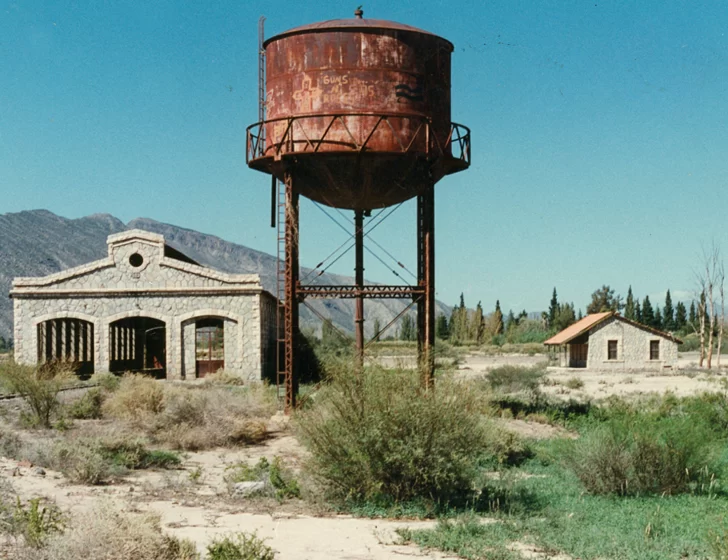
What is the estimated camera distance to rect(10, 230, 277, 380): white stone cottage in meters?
31.0

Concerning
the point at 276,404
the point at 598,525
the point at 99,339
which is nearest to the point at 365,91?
the point at 276,404

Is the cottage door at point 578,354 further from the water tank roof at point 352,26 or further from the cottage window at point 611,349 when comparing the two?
the water tank roof at point 352,26

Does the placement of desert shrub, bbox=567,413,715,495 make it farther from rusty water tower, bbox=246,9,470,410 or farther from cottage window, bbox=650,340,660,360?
cottage window, bbox=650,340,660,360

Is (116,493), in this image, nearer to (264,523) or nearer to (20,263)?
(264,523)

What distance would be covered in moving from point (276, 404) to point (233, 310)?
9.47m

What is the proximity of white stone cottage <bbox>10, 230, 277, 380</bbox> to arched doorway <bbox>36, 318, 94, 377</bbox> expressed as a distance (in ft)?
0.33

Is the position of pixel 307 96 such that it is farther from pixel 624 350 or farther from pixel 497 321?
pixel 497 321

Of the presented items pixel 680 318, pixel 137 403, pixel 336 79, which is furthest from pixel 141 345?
pixel 680 318

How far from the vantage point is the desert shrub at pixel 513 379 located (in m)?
27.8

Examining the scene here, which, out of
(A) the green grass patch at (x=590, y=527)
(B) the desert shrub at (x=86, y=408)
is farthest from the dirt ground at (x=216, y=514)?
(B) the desert shrub at (x=86, y=408)

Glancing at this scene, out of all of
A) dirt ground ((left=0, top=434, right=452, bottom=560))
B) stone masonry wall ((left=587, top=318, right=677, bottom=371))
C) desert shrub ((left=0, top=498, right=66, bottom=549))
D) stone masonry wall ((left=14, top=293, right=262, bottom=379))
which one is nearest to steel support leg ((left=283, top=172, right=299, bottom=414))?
dirt ground ((left=0, top=434, right=452, bottom=560))

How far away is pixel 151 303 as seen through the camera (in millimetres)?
31547

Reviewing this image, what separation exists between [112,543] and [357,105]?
13601 millimetres

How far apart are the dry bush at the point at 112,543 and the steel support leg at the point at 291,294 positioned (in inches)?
465
